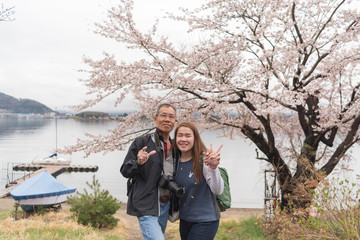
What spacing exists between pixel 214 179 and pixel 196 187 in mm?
185

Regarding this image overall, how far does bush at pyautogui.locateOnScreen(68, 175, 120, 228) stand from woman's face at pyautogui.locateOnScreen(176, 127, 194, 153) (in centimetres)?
618

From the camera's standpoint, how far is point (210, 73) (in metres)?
7.43

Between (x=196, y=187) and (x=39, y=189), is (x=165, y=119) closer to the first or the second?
(x=196, y=187)

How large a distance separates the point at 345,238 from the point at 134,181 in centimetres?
339

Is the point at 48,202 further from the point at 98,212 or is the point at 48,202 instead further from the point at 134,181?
the point at 134,181

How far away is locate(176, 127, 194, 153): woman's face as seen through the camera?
8.79ft

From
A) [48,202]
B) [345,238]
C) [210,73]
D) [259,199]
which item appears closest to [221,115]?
[210,73]

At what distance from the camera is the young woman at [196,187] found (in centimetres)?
263

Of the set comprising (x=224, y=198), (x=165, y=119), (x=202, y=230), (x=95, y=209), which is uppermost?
(x=165, y=119)

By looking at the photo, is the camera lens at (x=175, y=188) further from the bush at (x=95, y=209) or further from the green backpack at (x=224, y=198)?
the bush at (x=95, y=209)

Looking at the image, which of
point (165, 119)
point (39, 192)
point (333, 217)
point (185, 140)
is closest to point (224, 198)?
point (185, 140)

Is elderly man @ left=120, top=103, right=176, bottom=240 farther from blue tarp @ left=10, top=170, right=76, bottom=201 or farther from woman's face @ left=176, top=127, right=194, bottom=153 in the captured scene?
blue tarp @ left=10, top=170, right=76, bottom=201

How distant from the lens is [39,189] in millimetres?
9633

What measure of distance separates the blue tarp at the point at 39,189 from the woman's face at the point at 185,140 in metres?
8.29
